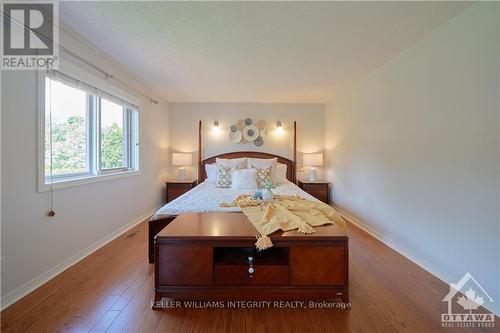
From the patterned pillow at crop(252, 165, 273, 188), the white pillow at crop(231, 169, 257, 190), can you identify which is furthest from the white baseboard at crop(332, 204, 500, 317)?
the white pillow at crop(231, 169, 257, 190)

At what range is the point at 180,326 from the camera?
1.41m

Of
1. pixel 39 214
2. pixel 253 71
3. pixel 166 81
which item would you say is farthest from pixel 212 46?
pixel 39 214

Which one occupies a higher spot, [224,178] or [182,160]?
[182,160]

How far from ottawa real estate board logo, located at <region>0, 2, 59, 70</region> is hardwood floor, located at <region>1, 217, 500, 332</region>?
1724mm

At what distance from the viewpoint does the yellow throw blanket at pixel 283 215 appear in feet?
5.48

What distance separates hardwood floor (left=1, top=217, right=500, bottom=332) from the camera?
140 cm

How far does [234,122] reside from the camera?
14.8ft

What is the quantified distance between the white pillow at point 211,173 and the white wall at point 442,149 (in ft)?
8.05

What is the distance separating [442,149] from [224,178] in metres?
2.69

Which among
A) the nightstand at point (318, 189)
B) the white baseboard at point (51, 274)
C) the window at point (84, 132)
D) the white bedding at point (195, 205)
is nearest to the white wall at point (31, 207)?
the white baseboard at point (51, 274)

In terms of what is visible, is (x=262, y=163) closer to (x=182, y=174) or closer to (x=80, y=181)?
(x=182, y=174)

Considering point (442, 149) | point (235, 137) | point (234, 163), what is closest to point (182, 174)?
point (234, 163)

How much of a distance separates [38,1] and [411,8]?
9.38 ft

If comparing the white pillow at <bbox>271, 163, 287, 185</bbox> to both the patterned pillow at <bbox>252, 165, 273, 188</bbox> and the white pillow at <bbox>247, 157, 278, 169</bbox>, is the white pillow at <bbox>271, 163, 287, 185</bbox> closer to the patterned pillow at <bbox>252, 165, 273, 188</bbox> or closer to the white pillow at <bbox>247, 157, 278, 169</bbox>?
the white pillow at <bbox>247, 157, 278, 169</bbox>
